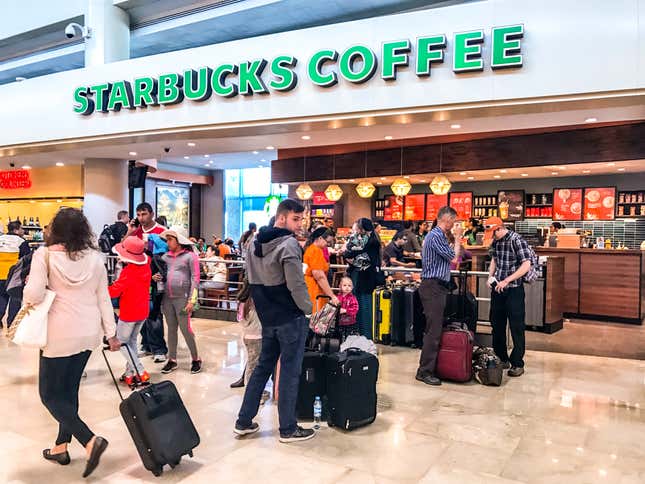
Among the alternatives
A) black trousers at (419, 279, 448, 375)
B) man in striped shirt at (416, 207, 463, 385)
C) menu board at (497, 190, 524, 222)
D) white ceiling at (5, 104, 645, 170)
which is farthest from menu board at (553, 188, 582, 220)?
black trousers at (419, 279, 448, 375)

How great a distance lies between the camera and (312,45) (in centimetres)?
716

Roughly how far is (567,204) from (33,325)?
11200 millimetres

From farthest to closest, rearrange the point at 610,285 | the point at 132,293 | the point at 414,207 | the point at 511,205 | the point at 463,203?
1. the point at 414,207
2. the point at 463,203
3. the point at 511,205
4. the point at 610,285
5. the point at 132,293

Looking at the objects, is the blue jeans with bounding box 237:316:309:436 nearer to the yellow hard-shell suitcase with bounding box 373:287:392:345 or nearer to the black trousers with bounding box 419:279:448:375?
the black trousers with bounding box 419:279:448:375

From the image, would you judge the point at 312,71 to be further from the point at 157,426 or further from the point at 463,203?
the point at 463,203

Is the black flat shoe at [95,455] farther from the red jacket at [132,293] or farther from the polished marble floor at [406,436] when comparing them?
the red jacket at [132,293]

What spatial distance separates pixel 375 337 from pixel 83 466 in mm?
4160

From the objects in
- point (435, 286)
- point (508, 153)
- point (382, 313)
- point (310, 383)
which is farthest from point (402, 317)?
point (508, 153)

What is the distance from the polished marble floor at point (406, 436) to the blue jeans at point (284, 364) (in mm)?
226

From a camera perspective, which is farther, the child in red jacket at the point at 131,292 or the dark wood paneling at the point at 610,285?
the dark wood paneling at the point at 610,285

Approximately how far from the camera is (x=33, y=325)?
109 inches

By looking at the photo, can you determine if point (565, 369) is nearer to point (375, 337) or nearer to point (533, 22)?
point (375, 337)

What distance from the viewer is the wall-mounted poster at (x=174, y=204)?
19602mm

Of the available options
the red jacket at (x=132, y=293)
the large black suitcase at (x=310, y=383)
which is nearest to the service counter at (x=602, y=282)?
the large black suitcase at (x=310, y=383)
